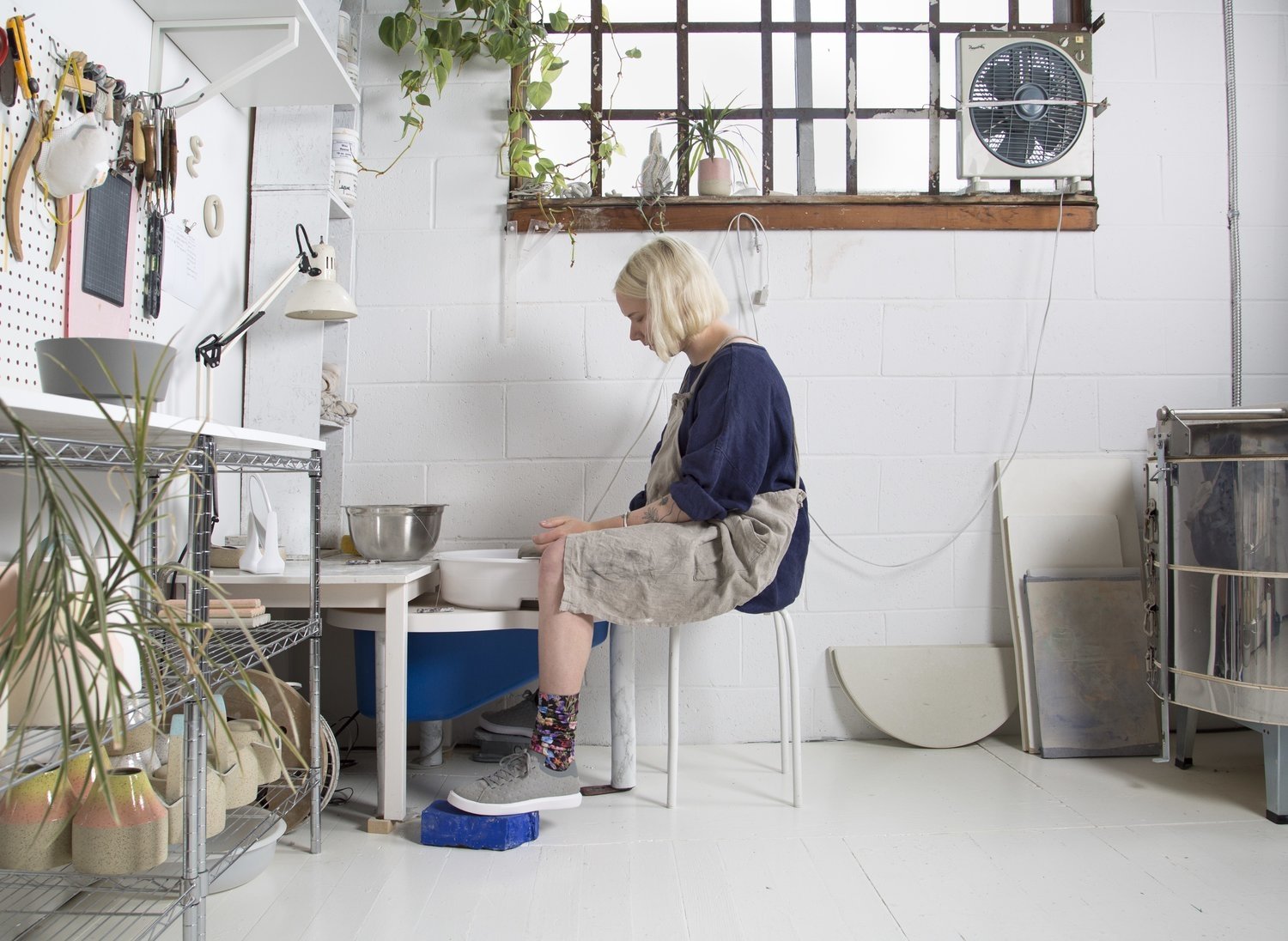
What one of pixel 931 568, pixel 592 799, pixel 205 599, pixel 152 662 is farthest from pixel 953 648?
pixel 152 662

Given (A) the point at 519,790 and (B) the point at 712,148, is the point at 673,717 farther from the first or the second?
(B) the point at 712,148

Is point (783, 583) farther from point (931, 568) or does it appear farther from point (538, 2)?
point (538, 2)

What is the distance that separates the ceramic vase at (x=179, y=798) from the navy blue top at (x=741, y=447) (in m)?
1.02

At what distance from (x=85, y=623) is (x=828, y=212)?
2337mm

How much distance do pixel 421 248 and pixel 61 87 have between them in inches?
47.0

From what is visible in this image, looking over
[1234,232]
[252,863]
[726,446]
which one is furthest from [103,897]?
[1234,232]

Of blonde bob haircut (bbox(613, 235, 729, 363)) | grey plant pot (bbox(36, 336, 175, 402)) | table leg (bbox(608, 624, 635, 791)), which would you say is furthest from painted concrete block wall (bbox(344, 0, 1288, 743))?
grey plant pot (bbox(36, 336, 175, 402))

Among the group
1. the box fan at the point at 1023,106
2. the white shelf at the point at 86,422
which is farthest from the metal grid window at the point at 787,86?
the white shelf at the point at 86,422

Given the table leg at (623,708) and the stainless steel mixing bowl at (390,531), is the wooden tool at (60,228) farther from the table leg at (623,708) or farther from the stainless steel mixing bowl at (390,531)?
the table leg at (623,708)

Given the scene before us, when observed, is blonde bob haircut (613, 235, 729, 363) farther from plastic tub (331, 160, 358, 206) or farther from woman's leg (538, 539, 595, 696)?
plastic tub (331, 160, 358, 206)

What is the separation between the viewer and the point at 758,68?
2879 millimetres

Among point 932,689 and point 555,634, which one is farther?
point 932,689

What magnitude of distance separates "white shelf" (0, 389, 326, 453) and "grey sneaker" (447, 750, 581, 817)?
2.80 ft

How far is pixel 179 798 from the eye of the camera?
1.52 meters
